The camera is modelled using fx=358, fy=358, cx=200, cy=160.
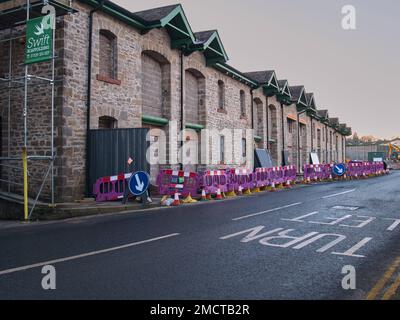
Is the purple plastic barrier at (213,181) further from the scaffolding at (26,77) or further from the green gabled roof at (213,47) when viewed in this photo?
the green gabled roof at (213,47)

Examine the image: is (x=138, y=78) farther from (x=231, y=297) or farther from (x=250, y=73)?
(x=250, y=73)

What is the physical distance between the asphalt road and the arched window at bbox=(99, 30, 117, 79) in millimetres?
6613

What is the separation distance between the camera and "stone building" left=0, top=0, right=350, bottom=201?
11.7 m

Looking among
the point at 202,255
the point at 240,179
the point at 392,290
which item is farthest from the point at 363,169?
the point at 392,290

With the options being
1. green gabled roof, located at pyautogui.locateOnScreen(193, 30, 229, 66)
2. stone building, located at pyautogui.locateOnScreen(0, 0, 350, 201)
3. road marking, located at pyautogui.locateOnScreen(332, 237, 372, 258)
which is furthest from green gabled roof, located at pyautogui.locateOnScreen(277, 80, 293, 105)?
road marking, located at pyautogui.locateOnScreen(332, 237, 372, 258)

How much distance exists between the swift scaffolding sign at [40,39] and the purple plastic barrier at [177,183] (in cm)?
589

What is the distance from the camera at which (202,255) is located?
541 cm

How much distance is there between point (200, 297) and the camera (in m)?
3.72

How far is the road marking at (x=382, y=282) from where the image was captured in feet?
12.4

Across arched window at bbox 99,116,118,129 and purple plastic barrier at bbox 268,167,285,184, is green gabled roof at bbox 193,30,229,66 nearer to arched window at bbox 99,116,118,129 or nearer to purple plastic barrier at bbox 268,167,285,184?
purple plastic barrier at bbox 268,167,285,184

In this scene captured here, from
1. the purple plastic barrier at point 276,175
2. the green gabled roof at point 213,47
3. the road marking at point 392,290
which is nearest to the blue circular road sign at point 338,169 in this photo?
the purple plastic barrier at point 276,175
